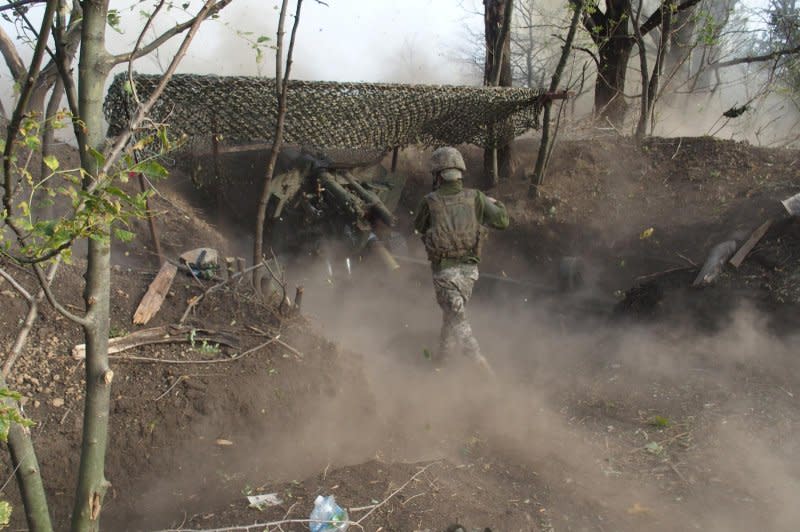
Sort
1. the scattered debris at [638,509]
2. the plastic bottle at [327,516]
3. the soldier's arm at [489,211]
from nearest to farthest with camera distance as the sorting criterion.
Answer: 1. the plastic bottle at [327,516]
2. the scattered debris at [638,509]
3. the soldier's arm at [489,211]

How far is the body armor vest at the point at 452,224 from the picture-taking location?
21.1ft

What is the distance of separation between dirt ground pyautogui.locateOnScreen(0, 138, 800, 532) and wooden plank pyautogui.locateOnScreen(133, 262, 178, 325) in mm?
88

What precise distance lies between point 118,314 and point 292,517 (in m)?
2.74

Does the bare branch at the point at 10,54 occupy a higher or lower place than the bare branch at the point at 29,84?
higher

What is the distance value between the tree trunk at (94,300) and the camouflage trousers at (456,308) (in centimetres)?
445

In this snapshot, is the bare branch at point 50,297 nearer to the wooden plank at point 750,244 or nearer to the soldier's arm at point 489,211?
the soldier's arm at point 489,211

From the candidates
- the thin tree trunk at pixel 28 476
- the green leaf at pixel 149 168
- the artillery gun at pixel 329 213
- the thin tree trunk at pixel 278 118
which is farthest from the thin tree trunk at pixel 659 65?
the thin tree trunk at pixel 28 476

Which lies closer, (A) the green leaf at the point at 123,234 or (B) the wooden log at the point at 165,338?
(A) the green leaf at the point at 123,234

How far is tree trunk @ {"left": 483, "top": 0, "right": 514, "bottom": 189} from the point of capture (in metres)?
9.15

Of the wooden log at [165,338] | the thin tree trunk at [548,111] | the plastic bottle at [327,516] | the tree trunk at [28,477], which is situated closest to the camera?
A: the tree trunk at [28,477]

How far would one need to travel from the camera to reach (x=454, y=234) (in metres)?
6.46

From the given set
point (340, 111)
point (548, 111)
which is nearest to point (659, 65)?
point (548, 111)

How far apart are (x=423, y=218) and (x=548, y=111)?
3052 mm

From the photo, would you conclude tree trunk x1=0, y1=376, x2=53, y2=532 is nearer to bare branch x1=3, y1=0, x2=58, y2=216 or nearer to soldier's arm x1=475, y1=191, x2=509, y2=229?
bare branch x1=3, y1=0, x2=58, y2=216
